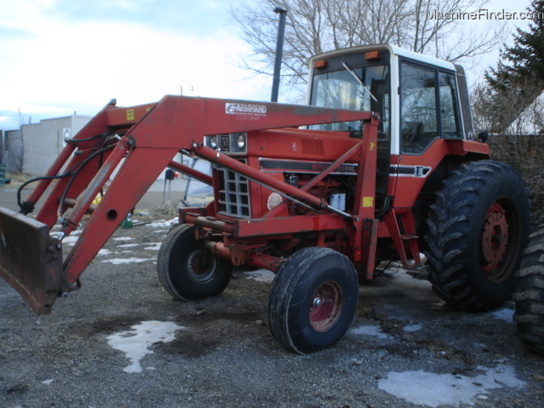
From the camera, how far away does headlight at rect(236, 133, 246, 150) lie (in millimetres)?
4793

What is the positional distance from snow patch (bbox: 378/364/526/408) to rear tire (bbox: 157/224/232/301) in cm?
253

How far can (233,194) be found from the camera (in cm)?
511

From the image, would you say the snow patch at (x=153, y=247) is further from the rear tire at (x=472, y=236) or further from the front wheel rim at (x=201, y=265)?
the rear tire at (x=472, y=236)

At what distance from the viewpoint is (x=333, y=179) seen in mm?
5395

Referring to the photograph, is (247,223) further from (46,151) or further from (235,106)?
(46,151)

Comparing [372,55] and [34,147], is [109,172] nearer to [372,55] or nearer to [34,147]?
[372,55]

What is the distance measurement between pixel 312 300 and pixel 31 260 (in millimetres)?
2207

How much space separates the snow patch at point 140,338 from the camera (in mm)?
4215

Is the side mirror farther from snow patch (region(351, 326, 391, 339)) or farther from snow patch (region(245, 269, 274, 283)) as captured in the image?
snow patch (region(245, 269, 274, 283))

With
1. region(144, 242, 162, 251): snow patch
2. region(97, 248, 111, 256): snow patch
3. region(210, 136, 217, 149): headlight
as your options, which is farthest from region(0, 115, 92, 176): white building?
region(210, 136, 217, 149): headlight

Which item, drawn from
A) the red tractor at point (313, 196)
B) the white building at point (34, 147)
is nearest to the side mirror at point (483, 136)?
the red tractor at point (313, 196)

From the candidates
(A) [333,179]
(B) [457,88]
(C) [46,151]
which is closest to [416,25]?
(B) [457,88]

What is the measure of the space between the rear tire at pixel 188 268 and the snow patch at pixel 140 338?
26.4 inches

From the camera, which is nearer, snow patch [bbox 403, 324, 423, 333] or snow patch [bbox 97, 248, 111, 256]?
snow patch [bbox 403, 324, 423, 333]
